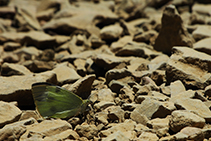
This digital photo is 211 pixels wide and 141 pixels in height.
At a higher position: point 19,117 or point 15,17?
point 15,17

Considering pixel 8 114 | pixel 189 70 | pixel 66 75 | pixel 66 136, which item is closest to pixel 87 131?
pixel 66 136

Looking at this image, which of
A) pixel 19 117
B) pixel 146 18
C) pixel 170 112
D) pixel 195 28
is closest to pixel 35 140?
pixel 19 117

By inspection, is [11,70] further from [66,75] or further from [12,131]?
[12,131]

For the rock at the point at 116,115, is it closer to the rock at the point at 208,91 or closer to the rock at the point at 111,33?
the rock at the point at 208,91

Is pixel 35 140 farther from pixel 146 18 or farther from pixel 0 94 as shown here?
pixel 146 18

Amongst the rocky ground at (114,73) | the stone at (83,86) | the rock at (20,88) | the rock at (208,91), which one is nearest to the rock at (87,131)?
the rocky ground at (114,73)

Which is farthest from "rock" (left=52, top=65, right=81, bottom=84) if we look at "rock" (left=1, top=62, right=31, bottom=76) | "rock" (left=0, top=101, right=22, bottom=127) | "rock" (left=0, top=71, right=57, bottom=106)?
"rock" (left=0, top=101, right=22, bottom=127)
